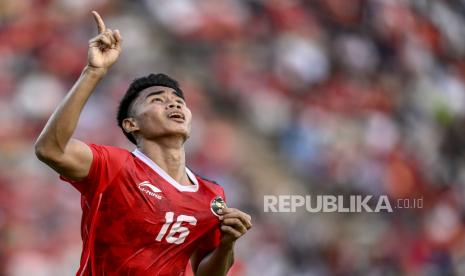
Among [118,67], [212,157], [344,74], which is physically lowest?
[212,157]

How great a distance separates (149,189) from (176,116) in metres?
0.38

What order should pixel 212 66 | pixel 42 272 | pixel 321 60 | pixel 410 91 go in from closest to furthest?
pixel 42 272 → pixel 212 66 → pixel 321 60 → pixel 410 91

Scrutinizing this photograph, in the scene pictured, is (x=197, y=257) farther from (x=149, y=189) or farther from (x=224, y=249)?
(x=149, y=189)

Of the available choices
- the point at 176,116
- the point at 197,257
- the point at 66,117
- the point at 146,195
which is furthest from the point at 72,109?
the point at 197,257

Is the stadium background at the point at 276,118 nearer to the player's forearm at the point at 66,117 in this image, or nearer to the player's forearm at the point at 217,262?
the player's forearm at the point at 217,262

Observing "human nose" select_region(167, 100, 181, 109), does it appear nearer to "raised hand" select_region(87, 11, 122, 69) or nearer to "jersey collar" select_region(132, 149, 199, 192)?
"jersey collar" select_region(132, 149, 199, 192)

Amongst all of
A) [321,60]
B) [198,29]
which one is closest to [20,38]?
[198,29]

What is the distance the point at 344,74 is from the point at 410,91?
0.88 m

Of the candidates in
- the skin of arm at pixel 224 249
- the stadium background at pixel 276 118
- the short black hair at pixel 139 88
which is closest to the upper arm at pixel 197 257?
the skin of arm at pixel 224 249

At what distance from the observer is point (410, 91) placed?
7832 millimetres

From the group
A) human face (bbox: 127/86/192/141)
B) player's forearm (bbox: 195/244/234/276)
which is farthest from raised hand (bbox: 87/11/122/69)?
player's forearm (bbox: 195/244/234/276)

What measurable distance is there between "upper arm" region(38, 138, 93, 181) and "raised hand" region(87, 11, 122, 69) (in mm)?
339

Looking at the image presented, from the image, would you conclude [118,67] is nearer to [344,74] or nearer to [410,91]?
[344,74]

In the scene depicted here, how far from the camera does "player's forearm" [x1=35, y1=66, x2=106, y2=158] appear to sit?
2.83 meters
